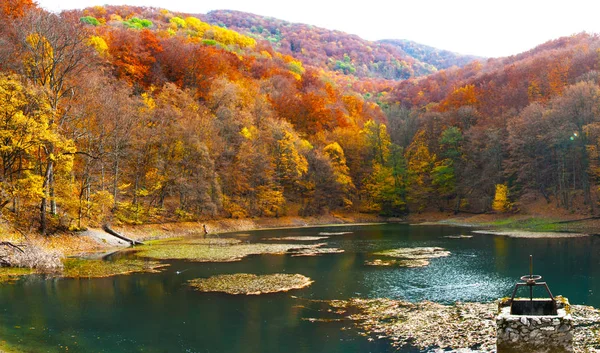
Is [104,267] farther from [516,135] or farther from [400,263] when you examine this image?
[516,135]

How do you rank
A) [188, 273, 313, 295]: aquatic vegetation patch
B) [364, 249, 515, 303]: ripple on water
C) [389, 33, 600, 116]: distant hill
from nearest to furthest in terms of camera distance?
[364, 249, 515, 303]: ripple on water → [188, 273, 313, 295]: aquatic vegetation patch → [389, 33, 600, 116]: distant hill

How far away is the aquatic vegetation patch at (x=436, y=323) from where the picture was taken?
15812 millimetres

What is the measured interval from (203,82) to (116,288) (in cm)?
7747

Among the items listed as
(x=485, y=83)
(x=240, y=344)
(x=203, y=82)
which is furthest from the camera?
(x=485, y=83)

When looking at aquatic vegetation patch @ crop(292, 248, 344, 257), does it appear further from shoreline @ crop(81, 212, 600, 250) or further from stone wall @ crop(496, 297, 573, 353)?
stone wall @ crop(496, 297, 573, 353)

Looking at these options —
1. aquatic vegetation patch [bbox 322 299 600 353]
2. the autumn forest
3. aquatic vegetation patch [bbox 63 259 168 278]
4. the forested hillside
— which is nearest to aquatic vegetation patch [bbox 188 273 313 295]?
aquatic vegetation patch [bbox 322 299 600 353]

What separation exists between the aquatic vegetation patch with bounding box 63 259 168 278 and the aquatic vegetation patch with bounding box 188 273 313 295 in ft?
18.9

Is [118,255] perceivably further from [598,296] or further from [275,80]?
[275,80]

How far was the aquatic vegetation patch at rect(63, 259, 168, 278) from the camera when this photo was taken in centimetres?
2948

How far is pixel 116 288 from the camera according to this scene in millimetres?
25594

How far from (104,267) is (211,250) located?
11.5 metres

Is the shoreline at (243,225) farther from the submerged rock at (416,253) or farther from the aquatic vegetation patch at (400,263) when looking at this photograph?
the aquatic vegetation patch at (400,263)

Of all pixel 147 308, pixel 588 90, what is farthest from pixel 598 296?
pixel 588 90

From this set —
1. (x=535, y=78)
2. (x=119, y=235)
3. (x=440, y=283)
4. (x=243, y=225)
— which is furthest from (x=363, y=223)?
(x=440, y=283)
